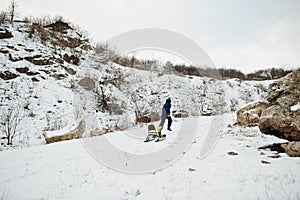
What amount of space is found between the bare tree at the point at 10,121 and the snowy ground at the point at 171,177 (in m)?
4.13

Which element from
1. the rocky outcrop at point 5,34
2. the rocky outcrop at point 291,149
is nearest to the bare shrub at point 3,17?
the rocky outcrop at point 5,34

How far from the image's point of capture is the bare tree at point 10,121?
9.20m

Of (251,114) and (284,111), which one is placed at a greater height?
(284,111)

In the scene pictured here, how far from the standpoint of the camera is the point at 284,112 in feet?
16.9

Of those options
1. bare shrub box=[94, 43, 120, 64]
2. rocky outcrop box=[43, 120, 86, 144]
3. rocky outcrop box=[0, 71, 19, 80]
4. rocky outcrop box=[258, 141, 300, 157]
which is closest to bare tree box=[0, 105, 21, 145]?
rocky outcrop box=[43, 120, 86, 144]

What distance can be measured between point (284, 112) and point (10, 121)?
14977 mm

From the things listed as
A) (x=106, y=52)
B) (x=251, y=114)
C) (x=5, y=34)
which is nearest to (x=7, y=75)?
(x=5, y=34)

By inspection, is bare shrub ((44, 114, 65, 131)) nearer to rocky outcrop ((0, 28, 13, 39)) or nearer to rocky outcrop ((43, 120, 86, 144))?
rocky outcrop ((43, 120, 86, 144))

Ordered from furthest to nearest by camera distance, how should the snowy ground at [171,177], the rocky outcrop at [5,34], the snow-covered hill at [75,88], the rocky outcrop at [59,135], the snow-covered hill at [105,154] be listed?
1. the rocky outcrop at [5,34]
2. the snow-covered hill at [75,88]
3. the rocky outcrop at [59,135]
4. the snow-covered hill at [105,154]
5. the snowy ground at [171,177]

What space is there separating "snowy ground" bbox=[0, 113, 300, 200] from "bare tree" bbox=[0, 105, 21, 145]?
4.13 meters

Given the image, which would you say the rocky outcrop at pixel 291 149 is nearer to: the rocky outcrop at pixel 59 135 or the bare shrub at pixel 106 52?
the rocky outcrop at pixel 59 135

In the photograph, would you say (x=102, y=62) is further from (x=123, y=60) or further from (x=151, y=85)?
(x=151, y=85)

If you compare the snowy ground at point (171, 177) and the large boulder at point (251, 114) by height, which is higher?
the large boulder at point (251, 114)

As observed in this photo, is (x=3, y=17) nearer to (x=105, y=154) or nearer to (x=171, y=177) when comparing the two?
(x=105, y=154)
